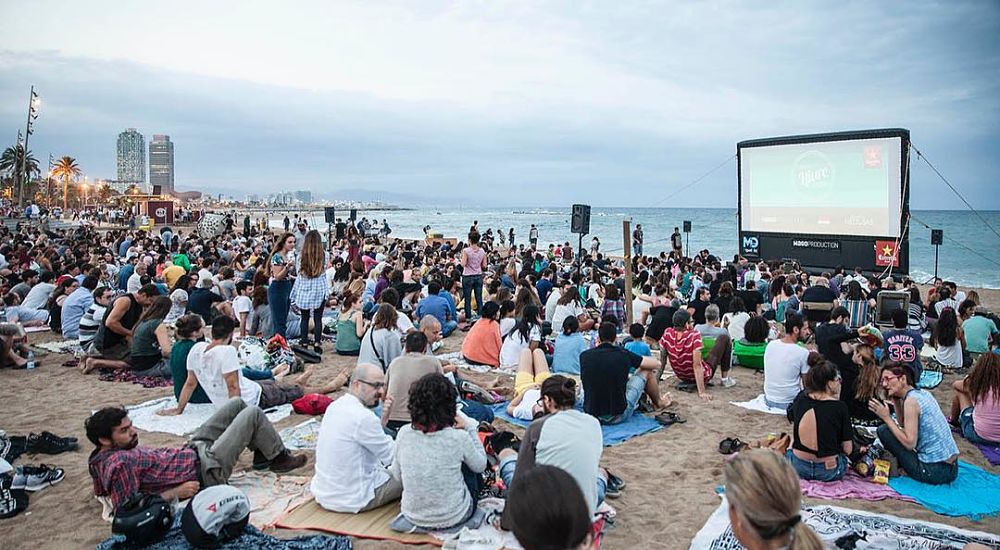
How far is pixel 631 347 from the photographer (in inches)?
234

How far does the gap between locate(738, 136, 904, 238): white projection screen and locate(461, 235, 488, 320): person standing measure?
11060 mm

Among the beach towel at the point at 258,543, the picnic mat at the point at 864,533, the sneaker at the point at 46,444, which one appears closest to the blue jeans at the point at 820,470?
the picnic mat at the point at 864,533

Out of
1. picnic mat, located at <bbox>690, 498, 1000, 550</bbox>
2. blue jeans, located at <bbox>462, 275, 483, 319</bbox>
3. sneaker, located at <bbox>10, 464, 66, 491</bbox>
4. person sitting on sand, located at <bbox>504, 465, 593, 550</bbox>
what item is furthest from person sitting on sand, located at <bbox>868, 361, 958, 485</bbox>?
blue jeans, located at <bbox>462, 275, 483, 319</bbox>

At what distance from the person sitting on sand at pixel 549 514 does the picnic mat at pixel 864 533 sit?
1.96 m

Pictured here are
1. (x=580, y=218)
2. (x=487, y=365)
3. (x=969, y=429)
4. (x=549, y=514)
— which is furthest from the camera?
(x=580, y=218)

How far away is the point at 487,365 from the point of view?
297 inches

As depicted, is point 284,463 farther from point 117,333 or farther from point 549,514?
point 117,333

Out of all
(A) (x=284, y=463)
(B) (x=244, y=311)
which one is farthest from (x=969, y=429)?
(B) (x=244, y=311)

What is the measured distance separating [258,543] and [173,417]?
8.54 ft

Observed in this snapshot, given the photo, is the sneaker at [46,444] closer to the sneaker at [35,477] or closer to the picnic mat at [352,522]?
the sneaker at [35,477]

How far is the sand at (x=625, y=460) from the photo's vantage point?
363 cm

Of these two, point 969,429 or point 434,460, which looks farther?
point 969,429

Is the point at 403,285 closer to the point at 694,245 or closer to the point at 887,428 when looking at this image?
the point at 887,428

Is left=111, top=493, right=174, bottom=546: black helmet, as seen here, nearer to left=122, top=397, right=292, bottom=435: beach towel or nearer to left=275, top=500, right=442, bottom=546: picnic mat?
left=275, top=500, right=442, bottom=546: picnic mat
